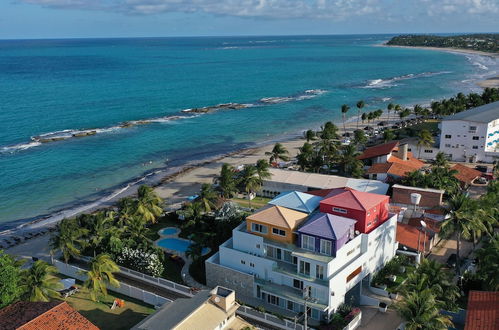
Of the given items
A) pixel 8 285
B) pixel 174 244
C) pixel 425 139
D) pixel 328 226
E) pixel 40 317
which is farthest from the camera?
pixel 425 139

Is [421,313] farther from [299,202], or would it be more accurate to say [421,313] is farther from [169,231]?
[169,231]

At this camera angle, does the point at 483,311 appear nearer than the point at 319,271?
Yes

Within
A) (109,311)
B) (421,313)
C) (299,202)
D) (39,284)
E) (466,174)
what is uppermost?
(299,202)

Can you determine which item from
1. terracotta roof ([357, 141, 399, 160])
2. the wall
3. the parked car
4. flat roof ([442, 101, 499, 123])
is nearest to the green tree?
the parked car

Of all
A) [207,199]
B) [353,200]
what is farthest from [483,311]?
[207,199]

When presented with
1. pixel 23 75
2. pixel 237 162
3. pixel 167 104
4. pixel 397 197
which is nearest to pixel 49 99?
pixel 167 104

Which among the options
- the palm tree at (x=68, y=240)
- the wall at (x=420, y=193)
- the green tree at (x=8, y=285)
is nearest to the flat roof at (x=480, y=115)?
the wall at (x=420, y=193)
